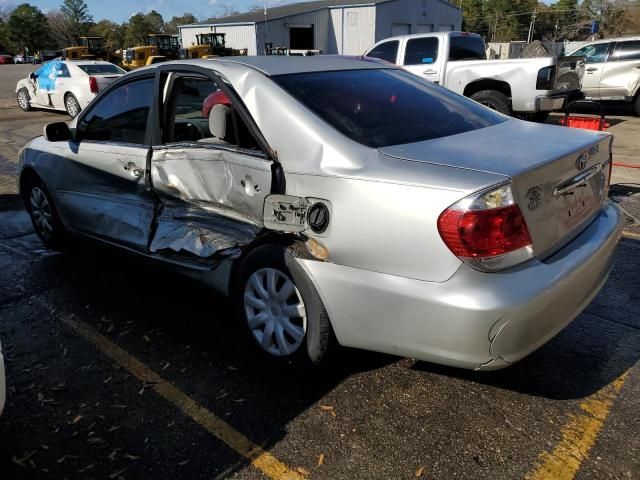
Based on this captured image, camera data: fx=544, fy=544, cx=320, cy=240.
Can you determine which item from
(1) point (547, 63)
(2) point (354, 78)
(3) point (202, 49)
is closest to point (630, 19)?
(3) point (202, 49)

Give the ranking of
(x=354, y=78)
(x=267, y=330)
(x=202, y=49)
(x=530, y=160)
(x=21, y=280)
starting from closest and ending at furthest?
(x=530, y=160)
(x=267, y=330)
(x=354, y=78)
(x=21, y=280)
(x=202, y=49)

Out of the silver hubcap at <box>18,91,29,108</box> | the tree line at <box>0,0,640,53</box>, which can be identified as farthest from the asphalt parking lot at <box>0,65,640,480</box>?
the tree line at <box>0,0,640,53</box>

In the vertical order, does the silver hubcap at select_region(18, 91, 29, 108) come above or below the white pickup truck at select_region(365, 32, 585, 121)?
below

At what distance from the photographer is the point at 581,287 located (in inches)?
99.7

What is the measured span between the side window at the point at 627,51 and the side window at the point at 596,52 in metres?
0.25

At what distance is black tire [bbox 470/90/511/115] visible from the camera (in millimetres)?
10289

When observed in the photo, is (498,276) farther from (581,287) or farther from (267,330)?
(267,330)

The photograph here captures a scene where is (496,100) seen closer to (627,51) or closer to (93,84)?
(627,51)

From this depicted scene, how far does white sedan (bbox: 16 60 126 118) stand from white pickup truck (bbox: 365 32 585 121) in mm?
6826

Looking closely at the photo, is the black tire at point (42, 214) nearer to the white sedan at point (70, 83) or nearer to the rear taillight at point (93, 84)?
the white sedan at point (70, 83)

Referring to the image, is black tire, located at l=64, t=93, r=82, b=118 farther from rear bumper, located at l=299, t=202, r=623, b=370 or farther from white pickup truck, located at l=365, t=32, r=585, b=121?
rear bumper, located at l=299, t=202, r=623, b=370

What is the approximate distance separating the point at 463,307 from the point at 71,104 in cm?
1427

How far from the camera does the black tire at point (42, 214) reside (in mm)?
4648

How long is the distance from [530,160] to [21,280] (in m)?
3.84
